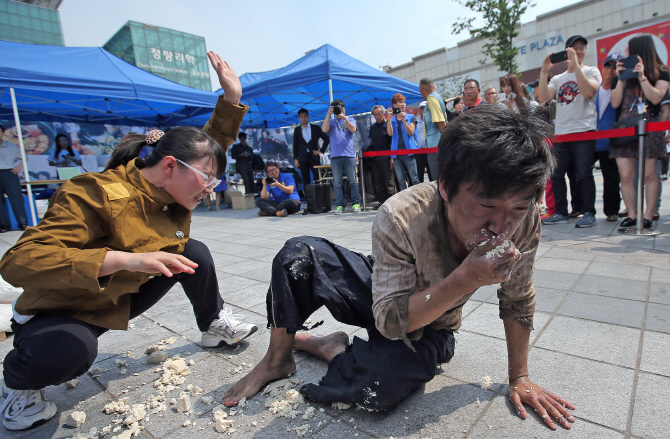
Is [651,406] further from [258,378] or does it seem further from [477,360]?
[258,378]

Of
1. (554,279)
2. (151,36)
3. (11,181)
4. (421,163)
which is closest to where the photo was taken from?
(554,279)

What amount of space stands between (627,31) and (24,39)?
178ft

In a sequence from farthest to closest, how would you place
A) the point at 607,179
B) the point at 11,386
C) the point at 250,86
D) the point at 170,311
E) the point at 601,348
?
the point at 250,86, the point at 607,179, the point at 170,311, the point at 601,348, the point at 11,386

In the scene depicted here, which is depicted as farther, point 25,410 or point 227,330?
point 227,330

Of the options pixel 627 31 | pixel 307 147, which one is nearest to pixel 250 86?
pixel 307 147

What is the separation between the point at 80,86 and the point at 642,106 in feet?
27.6

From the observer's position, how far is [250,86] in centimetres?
927

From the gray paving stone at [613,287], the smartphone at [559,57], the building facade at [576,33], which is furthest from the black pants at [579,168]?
the building facade at [576,33]

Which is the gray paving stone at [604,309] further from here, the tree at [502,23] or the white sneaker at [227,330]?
the tree at [502,23]

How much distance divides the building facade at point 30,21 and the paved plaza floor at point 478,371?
163ft

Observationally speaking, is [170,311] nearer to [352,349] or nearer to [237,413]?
[237,413]

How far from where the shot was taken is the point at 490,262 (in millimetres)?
1031

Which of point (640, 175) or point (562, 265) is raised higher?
point (640, 175)

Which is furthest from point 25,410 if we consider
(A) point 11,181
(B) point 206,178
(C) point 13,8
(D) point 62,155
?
(C) point 13,8
